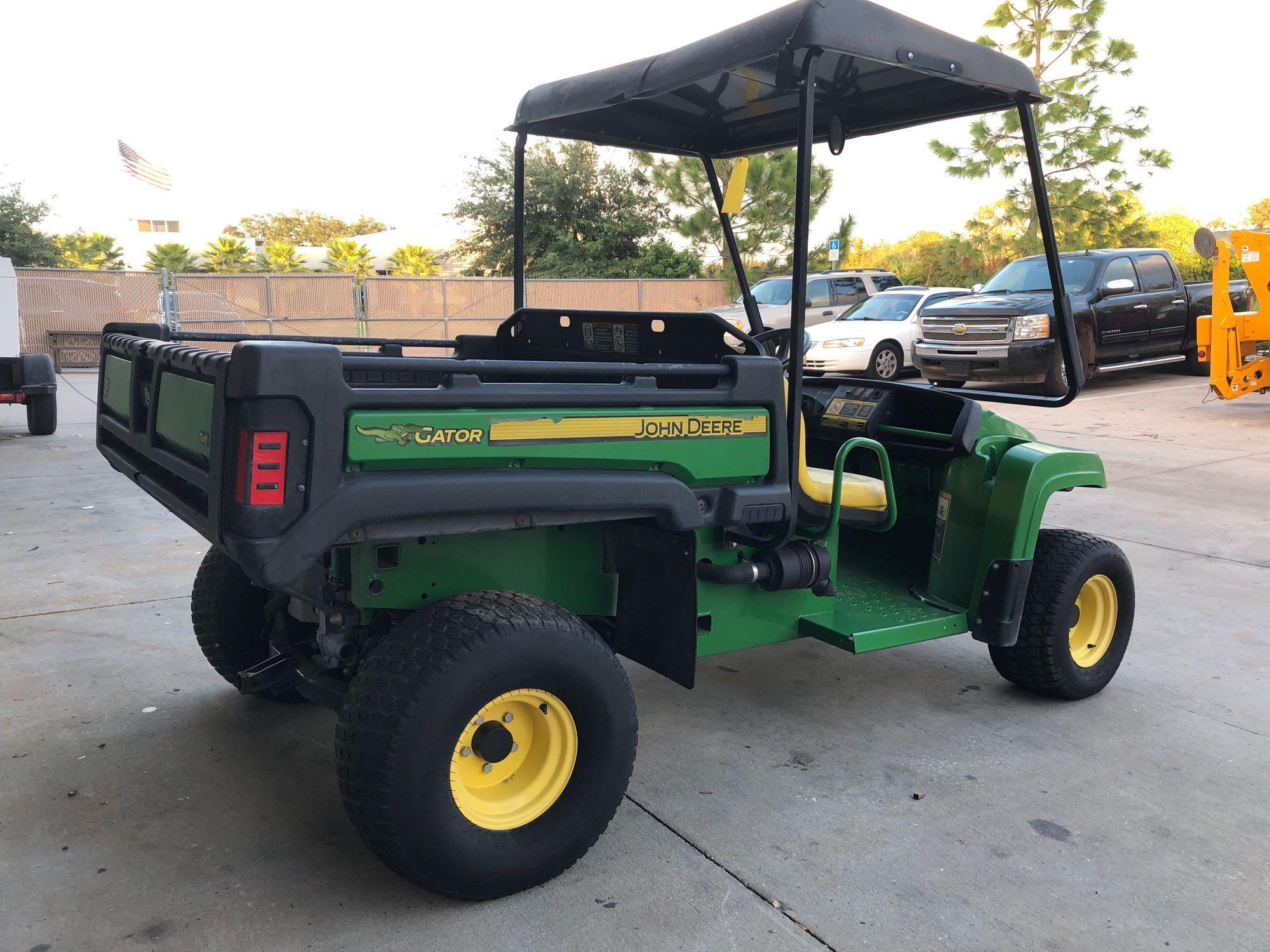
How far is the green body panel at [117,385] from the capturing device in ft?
10.9

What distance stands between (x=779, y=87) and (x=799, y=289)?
575 mm

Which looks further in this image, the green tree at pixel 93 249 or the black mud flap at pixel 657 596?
the green tree at pixel 93 249

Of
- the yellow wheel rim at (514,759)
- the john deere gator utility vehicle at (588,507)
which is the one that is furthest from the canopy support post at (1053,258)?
the yellow wheel rim at (514,759)

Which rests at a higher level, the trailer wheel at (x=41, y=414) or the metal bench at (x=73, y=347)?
the metal bench at (x=73, y=347)

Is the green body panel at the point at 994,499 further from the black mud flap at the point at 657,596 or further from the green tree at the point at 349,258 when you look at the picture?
the green tree at the point at 349,258

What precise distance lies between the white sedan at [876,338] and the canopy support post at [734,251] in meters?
9.76

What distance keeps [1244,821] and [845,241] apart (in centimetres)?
2457

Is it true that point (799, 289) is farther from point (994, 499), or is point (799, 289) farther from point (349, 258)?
point (349, 258)

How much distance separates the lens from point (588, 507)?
106 inches

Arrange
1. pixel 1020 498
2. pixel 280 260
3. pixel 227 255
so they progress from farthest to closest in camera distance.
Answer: pixel 227 255 < pixel 280 260 < pixel 1020 498

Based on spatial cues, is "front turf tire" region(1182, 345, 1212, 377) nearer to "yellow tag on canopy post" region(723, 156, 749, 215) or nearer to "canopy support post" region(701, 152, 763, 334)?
"canopy support post" region(701, 152, 763, 334)

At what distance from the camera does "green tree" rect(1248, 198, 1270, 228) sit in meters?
41.1

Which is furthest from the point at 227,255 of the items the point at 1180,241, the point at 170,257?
the point at 1180,241

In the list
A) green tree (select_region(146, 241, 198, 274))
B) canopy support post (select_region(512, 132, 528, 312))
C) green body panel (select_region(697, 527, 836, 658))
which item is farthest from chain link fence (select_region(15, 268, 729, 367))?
green tree (select_region(146, 241, 198, 274))
